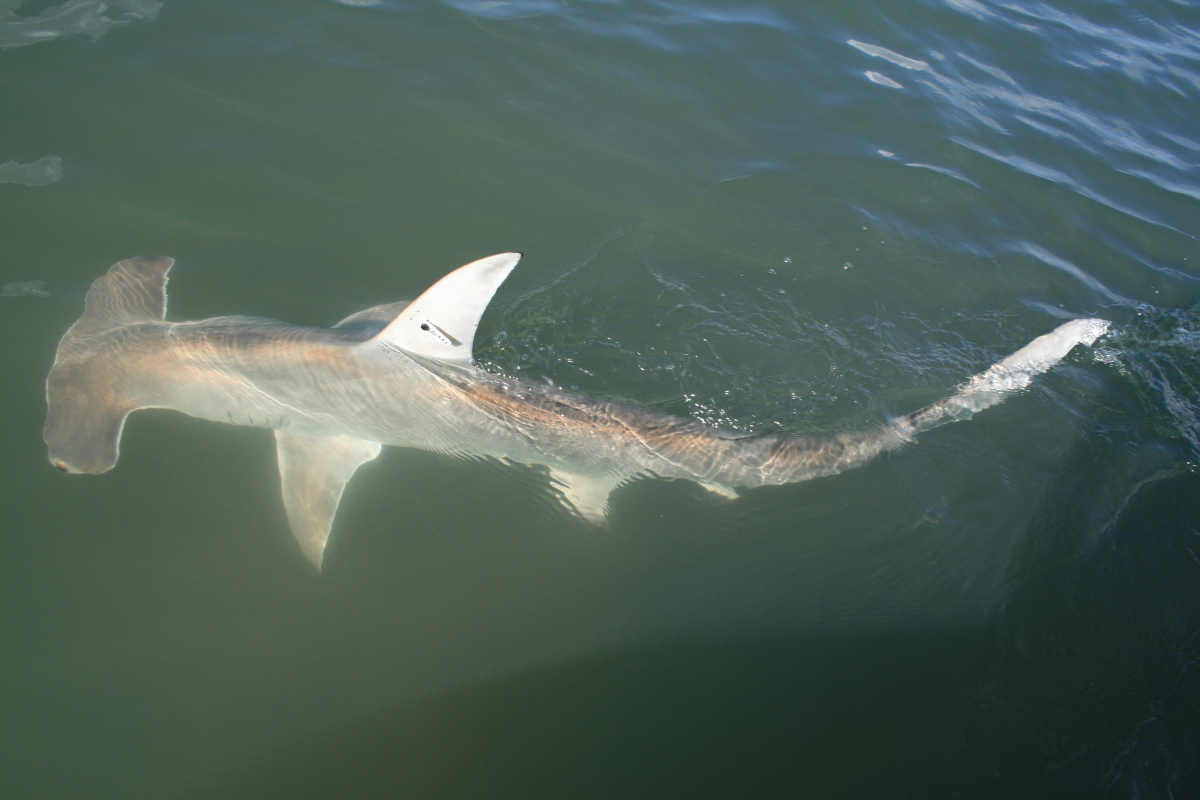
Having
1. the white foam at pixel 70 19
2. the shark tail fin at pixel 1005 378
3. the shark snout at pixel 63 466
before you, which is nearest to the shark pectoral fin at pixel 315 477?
the shark snout at pixel 63 466

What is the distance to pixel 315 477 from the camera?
4.45 metres

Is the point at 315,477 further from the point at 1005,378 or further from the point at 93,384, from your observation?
the point at 1005,378

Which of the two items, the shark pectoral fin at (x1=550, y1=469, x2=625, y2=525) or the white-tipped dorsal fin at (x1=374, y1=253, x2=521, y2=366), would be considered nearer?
the white-tipped dorsal fin at (x1=374, y1=253, x2=521, y2=366)

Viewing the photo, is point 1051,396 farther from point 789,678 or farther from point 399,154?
point 399,154

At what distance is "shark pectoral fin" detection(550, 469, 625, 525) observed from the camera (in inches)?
173

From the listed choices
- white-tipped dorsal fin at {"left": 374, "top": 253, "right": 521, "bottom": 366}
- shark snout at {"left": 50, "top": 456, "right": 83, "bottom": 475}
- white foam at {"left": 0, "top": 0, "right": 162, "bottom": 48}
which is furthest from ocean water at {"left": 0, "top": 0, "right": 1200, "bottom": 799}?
white-tipped dorsal fin at {"left": 374, "top": 253, "right": 521, "bottom": 366}

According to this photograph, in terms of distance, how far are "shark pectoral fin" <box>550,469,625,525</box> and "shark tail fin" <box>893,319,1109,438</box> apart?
217 cm

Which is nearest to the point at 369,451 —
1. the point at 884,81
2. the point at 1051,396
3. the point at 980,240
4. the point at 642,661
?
the point at 642,661

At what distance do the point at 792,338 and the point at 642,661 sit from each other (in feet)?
9.72

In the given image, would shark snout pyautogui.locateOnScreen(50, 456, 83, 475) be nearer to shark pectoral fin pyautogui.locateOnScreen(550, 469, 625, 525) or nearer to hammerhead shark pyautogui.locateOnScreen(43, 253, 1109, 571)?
hammerhead shark pyautogui.locateOnScreen(43, 253, 1109, 571)

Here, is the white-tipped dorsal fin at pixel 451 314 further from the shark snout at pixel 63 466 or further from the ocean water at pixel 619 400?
the shark snout at pixel 63 466

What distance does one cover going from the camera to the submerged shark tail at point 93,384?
157 inches

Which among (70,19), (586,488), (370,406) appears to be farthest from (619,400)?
(70,19)

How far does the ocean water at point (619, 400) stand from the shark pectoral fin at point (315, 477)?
0.37 ft
